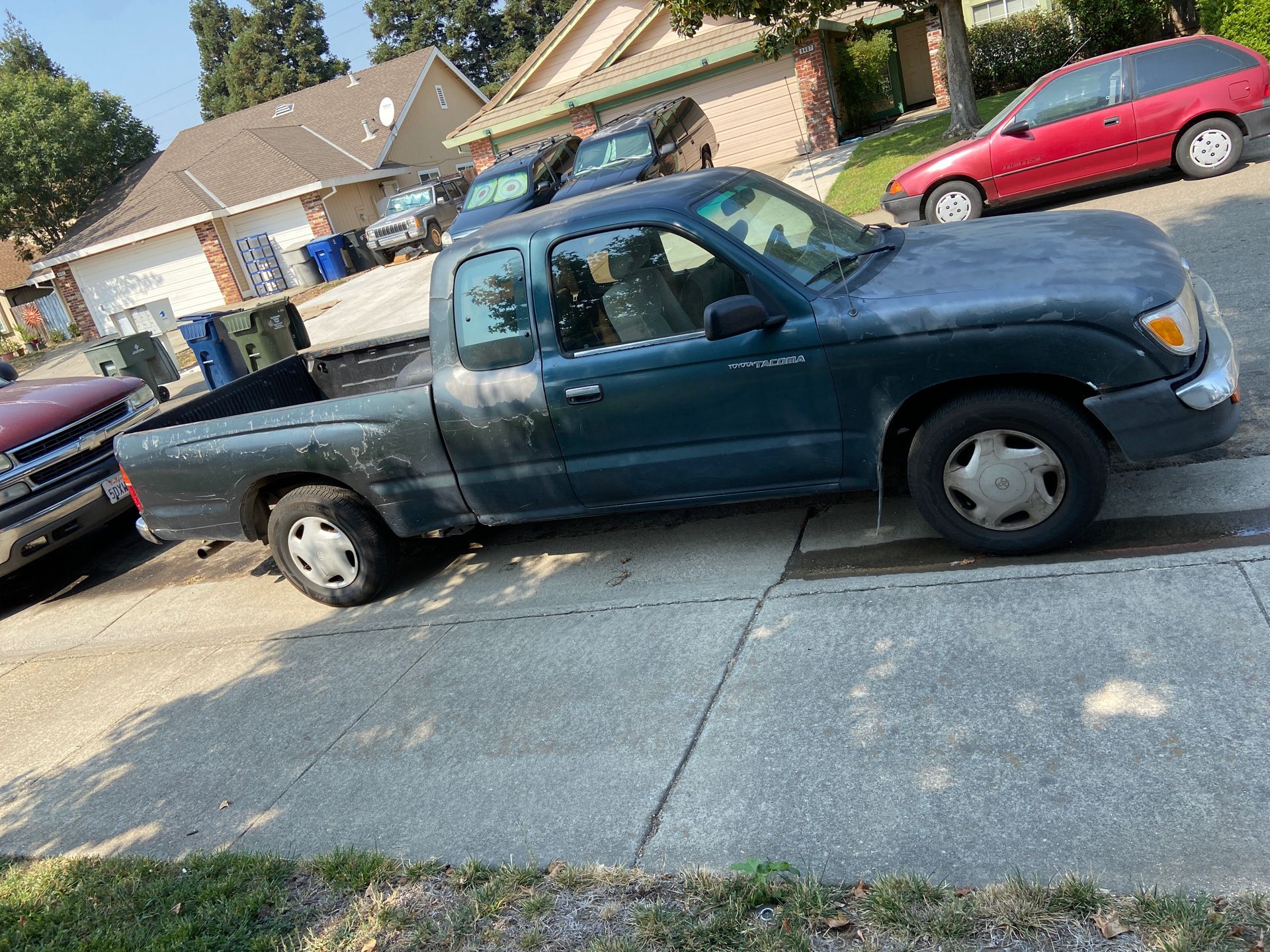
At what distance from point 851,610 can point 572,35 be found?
2428 cm

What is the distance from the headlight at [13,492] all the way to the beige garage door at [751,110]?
18.0 meters

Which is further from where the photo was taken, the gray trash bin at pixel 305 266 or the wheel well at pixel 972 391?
the gray trash bin at pixel 305 266

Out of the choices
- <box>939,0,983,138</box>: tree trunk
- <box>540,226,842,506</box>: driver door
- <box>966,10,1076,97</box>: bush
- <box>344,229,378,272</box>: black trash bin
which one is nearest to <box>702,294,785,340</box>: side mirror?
<box>540,226,842,506</box>: driver door

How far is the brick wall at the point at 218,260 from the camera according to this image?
28.8 meters

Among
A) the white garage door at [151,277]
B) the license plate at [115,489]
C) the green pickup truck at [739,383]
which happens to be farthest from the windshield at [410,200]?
the green pickup truck at [739,383]

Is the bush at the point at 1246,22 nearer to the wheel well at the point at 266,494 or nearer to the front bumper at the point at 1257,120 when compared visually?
the front bumper at the point at 1257,120

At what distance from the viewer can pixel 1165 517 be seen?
4.46m

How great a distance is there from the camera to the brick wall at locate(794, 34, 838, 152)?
21.5 meters

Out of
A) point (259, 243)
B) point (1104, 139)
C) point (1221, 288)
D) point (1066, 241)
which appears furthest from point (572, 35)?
point (1066, 241)

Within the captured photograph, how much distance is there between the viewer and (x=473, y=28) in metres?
59.5

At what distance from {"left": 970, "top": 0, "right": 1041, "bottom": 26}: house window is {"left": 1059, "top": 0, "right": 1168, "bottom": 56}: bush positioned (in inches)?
196

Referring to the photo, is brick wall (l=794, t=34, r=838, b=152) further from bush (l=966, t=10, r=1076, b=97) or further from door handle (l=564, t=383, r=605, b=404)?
door handle (l=564, t=383, r=605, b=404)

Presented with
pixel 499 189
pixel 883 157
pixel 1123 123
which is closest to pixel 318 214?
pixel 499 189

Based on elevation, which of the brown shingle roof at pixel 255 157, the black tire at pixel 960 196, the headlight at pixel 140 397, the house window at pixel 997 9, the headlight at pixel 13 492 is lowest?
the black tire at pixel 960 196
